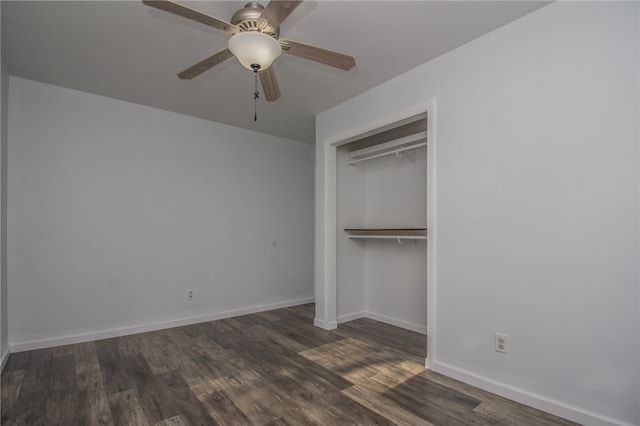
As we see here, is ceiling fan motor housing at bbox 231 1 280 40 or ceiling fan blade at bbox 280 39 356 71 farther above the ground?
ceiling fan motor housing at bbox 231 1 280 40

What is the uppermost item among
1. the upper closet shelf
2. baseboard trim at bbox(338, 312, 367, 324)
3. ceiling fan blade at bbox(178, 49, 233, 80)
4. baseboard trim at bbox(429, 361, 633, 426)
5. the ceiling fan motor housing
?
the ceiling fan motor housing

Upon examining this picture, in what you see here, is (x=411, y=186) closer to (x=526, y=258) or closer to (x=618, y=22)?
(x=526, y=258)

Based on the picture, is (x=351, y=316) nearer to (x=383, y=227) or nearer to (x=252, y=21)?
(x=383, y=227)

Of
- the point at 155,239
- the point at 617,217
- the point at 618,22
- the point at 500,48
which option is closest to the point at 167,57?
the point at 155,239

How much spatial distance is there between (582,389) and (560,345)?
24 centimetres

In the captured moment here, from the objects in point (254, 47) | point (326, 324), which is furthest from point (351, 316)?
point (254, 47)

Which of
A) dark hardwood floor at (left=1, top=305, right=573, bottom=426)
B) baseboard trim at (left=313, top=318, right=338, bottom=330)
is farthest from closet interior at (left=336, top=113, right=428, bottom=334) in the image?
dark hardwood floor at (left=1, top=305, right=573, bottom=426)

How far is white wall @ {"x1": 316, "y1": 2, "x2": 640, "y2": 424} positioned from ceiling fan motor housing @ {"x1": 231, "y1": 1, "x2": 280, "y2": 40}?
152 centimetres

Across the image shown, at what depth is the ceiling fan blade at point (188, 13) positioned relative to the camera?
1.53 meters

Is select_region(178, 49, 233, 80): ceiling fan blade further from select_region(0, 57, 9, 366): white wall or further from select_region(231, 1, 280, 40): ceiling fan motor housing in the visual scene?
select_region(0, 57, 9, 366): white wall

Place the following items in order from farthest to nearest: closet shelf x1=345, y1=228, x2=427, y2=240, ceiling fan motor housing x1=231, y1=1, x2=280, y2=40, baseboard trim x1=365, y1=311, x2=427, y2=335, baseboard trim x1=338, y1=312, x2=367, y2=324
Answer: baseboard trim x1=338, y1=312, x2=367, y2=324
baseboard trim x1=365, y1=311, x2=427, y2=335
closet shelf x1=345, y1=228, x2=427, y2=240
ceiling fan motor housing x1=231, y1=1, x2=280, y2=40

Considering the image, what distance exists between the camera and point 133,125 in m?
3.67

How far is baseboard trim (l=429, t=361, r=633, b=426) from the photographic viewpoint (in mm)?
1814

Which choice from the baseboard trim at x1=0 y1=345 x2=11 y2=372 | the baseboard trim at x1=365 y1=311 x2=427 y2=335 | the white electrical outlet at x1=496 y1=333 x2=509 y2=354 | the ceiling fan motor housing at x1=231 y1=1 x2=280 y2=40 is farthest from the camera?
the baseboard trim at x1=365 y1=311 x2=427 y2=335
